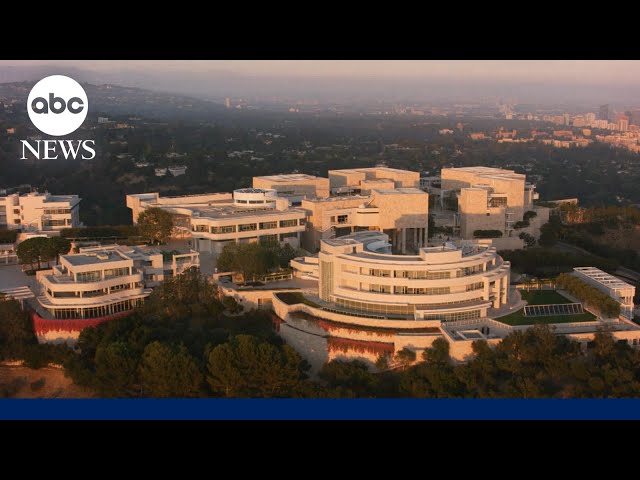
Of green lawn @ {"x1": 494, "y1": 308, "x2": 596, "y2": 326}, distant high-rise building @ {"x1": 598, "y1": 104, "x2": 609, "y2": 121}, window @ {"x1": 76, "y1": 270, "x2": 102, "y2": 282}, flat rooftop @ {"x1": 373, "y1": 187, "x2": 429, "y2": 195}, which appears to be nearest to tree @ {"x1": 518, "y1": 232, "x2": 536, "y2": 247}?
flat rooftop @ {"x1": 373, "y1": 187, "x2": 429, "y2": 195}

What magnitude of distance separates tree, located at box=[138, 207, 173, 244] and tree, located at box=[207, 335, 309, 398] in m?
5.47

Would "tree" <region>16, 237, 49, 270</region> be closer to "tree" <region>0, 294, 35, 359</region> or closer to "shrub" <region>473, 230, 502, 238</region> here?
"tree" <region>0, 294, 35, 359</region>

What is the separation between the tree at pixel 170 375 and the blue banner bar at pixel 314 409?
1136 millimetres

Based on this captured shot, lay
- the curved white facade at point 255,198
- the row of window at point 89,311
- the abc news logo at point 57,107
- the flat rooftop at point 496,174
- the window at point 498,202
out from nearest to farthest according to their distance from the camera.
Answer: the abc news logo at point 57,107 → the row of window at point 89,311 → the curved white facade at point 255,198 → the window at point 498,202 → the flat rooftop at point 496,174

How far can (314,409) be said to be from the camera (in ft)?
24.5

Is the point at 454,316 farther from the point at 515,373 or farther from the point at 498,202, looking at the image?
the point at 498,202

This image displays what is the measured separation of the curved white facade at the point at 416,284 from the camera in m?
10.1

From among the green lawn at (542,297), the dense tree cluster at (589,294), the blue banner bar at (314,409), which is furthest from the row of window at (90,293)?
the dense tree cluster at (589,294)

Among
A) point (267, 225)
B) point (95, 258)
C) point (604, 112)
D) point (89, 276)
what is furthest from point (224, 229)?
point (604, 112)

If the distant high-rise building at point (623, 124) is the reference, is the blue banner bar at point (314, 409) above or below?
below

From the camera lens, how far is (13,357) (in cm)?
976

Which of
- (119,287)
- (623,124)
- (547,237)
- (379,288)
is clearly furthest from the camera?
(623,124)

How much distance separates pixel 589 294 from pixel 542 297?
2.31 ft

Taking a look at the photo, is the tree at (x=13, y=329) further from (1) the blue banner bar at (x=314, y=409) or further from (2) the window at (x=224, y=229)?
(2) the window at (x=224, y=229)
